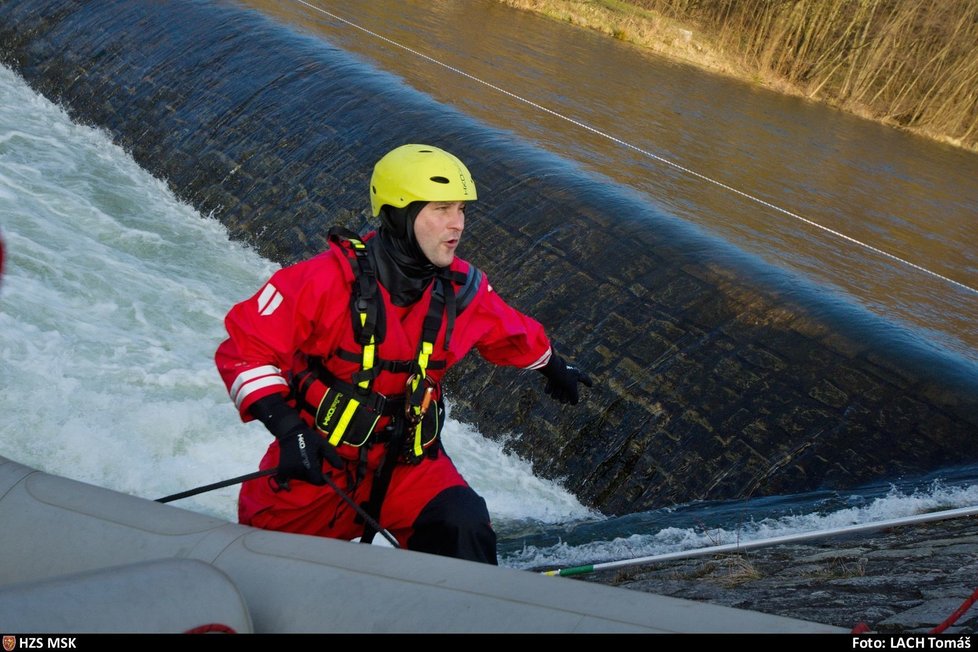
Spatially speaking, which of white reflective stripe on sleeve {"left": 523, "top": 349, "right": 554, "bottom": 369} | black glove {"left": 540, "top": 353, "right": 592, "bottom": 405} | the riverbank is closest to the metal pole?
black glove {"left": 540, "top": 353, "right": 592, "bottom": 405}

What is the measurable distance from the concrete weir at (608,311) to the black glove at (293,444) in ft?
10.8

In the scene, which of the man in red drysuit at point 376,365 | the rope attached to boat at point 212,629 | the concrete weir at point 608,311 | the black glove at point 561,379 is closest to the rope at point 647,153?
the concrete weir at point 608,311

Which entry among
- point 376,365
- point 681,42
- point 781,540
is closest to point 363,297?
point 376,365

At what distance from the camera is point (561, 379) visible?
4273mm

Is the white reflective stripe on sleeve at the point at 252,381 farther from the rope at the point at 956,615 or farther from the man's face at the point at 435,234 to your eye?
the rope at the point at 956,615

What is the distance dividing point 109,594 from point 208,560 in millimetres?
548

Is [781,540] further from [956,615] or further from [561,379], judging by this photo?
[956,615]

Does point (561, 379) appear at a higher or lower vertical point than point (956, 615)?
lower

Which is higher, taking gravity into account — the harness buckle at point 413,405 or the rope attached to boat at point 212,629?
the rope attached to boat at point 212,629

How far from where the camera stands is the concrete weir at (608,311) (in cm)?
636

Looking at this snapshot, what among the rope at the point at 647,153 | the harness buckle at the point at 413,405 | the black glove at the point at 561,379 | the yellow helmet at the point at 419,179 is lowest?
the rope at the point at 647,153

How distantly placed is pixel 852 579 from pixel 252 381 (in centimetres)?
242

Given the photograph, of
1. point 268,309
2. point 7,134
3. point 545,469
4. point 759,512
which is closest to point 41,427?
point 545,469

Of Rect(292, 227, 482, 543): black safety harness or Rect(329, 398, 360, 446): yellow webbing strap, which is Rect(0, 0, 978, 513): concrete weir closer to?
Rect(292, 227, 482, 543): black safety harness
